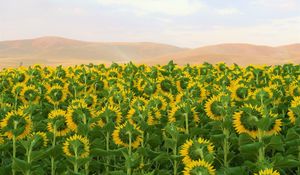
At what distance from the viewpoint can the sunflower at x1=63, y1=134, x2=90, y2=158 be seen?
6629 mm

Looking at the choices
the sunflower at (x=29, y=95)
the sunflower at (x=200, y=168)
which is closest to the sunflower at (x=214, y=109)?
the sunflower at (x=200, y=168)

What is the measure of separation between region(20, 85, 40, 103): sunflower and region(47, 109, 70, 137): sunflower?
3.29 meters

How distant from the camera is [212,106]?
8500 millimetres

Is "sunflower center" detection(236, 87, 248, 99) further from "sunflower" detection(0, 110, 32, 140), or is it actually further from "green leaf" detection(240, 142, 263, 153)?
"sunflower" detection(0, 110, 32, 140)

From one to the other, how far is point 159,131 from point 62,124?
152 centimetres

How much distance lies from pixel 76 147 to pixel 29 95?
16.5ft

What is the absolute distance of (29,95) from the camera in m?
11.3

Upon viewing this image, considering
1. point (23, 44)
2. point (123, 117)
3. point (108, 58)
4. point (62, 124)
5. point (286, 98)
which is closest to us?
point (62, 124)

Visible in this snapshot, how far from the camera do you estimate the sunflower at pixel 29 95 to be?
11316mm

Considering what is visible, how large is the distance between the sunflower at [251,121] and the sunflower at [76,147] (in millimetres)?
2032

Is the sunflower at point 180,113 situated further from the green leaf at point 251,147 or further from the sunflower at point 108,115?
the green leaf at point 251,147

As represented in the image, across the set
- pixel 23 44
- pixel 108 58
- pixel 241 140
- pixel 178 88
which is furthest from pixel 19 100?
pixel 23 44

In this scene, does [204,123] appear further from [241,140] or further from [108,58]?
[108,58]

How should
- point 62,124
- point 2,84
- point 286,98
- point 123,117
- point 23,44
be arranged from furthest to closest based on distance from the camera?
point 23,44, point 2,84, point 286,98, point 123,117, point 62,124
